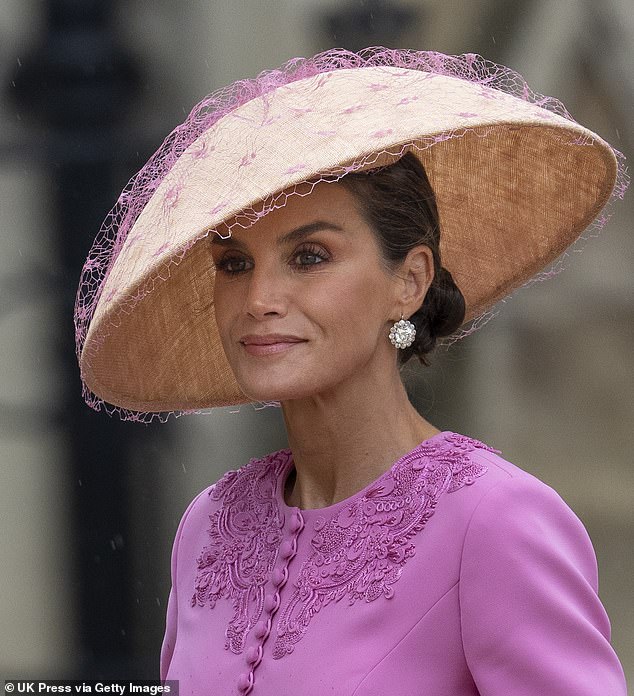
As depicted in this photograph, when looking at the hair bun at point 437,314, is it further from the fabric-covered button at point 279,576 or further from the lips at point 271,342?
the fabric-covered button at point 279,576

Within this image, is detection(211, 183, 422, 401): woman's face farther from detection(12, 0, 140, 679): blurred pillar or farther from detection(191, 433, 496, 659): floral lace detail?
detection(12, 0, 140, 679): blurred pillar

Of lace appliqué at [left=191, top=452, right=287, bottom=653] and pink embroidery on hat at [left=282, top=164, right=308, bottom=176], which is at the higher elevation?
pink embroidery on hat at [left=282, top=164, right=308, bottom=176]

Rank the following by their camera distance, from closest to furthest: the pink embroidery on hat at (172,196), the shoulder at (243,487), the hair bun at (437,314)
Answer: the pink embroidery on hat at (172,196) < the hair bun at (437,314) < the shoulder at (243,487)

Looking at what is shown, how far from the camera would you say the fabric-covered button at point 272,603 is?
6.19ft

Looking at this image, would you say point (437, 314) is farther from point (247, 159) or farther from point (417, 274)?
point (247, 159)

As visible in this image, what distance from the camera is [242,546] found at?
2068mm

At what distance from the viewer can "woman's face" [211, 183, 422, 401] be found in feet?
5.96

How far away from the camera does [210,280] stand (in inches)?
89.0

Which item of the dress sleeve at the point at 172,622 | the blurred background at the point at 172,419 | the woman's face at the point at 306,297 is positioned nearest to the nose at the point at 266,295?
the woman's face at the point at 306,297

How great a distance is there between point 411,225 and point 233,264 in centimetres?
29

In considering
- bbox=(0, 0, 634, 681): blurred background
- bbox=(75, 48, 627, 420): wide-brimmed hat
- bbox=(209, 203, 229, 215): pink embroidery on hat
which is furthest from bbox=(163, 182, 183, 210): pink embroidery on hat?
bbox=(0, 0, 634, 681): blurred background

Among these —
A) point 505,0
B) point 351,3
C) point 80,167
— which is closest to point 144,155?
point 80,167

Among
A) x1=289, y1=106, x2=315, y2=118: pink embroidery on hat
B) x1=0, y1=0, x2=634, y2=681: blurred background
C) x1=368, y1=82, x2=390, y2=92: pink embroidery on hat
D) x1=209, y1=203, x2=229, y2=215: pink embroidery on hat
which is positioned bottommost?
x1=0, y1=0, x2=634, y2=681: blurred background

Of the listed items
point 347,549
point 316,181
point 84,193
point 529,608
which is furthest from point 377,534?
point 84,193
